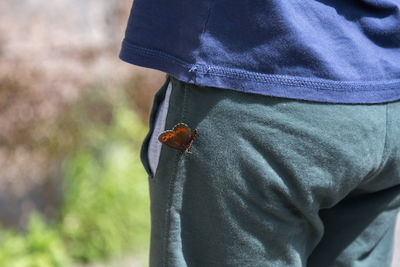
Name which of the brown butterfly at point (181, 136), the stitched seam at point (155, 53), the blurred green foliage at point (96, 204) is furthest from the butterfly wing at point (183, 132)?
the blurred green foliage at point (96, 204)

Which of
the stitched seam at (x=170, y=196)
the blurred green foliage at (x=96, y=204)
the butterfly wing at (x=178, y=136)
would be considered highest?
the butterfly wing at (x=178, y=136)

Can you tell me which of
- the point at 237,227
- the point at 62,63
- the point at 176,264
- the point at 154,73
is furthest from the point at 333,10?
the point at 154,73

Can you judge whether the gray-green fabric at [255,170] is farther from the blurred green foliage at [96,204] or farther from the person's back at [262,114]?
the blurred green foliage at [96,204]

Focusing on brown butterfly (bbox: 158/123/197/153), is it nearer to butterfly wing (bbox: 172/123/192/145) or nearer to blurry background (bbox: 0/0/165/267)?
butterfly wing (bbox: 172/123/192/145)

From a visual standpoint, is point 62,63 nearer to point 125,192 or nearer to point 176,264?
point 125,192

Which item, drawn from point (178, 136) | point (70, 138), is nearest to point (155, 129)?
point (178, 136)
